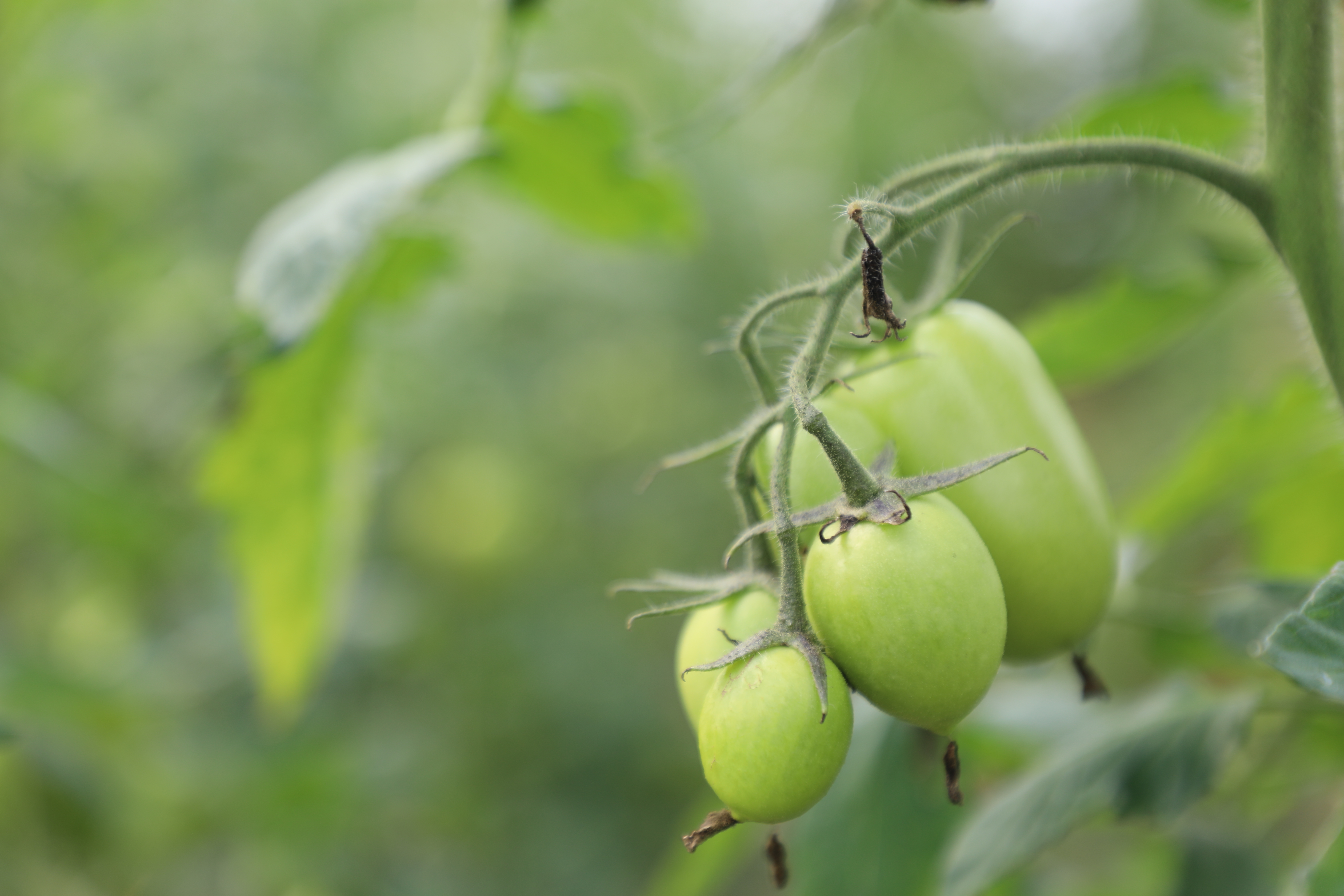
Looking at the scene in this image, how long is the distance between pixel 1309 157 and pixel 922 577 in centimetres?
28

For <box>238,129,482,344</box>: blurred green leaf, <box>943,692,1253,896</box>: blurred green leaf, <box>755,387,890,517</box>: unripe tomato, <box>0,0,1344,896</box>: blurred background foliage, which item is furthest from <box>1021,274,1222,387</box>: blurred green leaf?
<box>238,129,482,344</box>: blurred green leaf

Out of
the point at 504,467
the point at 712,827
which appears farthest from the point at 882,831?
the point at 504,467

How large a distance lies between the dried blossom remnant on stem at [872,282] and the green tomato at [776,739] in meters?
0.16

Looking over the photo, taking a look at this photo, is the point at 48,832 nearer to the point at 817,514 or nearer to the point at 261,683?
the point at 261,683

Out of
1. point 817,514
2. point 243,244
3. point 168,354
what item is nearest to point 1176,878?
point 817,514

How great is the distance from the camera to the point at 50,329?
1730 millimetres

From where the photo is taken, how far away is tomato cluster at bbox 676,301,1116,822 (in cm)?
43

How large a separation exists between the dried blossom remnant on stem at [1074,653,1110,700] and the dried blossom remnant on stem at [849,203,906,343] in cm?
26

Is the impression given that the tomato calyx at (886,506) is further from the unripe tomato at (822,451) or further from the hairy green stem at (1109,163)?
the hairy green stem at (1109,163)

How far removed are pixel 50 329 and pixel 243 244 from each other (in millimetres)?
439

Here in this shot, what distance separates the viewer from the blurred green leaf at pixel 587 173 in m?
0.96

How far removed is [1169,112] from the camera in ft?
3.04

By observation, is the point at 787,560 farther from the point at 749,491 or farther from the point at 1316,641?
the point at 1316,641

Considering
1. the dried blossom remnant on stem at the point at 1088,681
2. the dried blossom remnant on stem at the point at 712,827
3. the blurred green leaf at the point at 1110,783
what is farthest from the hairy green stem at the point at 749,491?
the blurred green leaf at the point at 1110,783
